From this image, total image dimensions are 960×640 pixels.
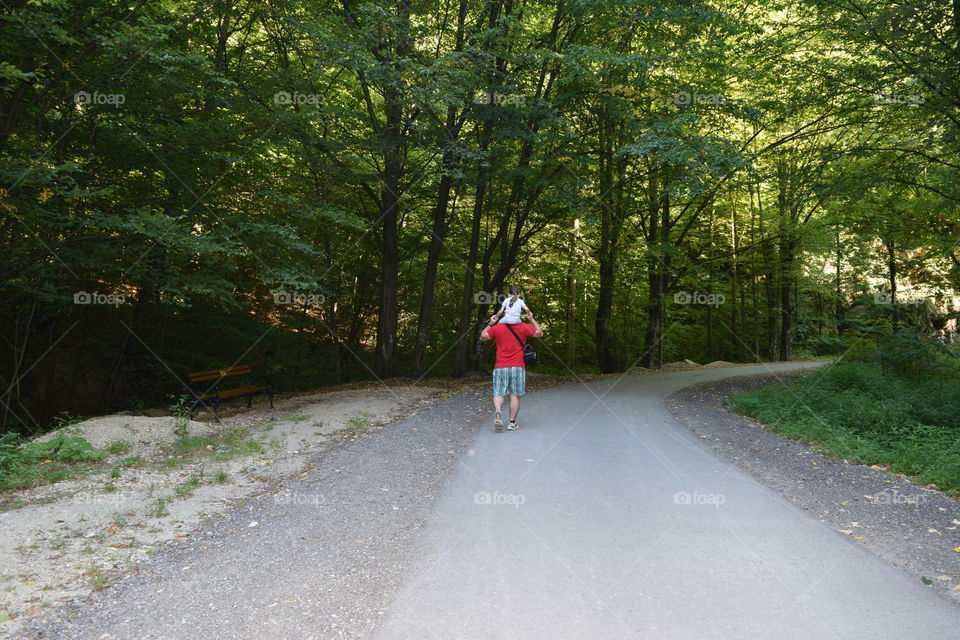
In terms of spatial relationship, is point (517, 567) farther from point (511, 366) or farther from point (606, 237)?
point (606, 237)

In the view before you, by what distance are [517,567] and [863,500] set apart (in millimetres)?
→ 3870

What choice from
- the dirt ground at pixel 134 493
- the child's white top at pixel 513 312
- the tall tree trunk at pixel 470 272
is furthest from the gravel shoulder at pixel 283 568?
the tall tree trunk at pixel 470 272

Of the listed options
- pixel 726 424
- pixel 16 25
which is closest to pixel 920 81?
pixel 726 424

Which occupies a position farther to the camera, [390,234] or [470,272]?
[470,272]

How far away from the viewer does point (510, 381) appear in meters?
8.72

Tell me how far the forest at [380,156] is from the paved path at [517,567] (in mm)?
5642

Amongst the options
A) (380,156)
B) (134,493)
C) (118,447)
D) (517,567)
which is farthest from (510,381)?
(380,156)

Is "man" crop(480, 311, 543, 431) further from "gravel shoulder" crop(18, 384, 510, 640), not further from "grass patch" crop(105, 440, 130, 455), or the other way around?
"grass patch" crop(105, 440, 130, 455)

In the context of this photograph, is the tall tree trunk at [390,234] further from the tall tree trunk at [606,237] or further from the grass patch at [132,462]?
the grass patch at [132,462]

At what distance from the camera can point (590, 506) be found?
5242mm

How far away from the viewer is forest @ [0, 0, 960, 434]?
9656mm

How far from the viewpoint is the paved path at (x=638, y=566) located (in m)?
3.28

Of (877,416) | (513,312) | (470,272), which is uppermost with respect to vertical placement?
(470,272)

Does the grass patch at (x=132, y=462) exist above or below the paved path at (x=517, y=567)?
above
